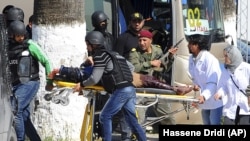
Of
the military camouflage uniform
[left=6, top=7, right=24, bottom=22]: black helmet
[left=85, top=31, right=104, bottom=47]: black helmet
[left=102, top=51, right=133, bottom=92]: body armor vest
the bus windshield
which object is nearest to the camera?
[left=85, top=31, right=104, bottom=47]: black helmet

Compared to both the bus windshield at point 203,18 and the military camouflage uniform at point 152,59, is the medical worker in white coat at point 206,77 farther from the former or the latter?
the bus windshield at point 203,18

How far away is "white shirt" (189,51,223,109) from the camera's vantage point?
31.8 ft

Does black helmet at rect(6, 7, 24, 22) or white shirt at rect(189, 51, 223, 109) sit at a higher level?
black helmet at rect(6, 7, 24, 22)

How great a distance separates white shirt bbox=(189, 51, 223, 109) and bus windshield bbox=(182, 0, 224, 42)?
199cm

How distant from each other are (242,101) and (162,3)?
10.6 ft

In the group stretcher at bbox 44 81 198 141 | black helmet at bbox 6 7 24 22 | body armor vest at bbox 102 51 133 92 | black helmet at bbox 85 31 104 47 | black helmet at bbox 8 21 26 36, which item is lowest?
stretcher at bbox 44 81 198 141

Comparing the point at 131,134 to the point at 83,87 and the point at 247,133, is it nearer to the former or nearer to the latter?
the point at 83,87

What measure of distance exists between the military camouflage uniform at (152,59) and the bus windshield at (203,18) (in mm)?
866

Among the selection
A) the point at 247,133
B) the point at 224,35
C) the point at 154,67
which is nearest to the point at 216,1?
the point at 224,35

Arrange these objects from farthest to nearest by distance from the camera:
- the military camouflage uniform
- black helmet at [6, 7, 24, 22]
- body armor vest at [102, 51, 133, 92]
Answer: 1. the military camouflage uniform
2. black helmet at [6, 7, 24, 22]
3. body armor vest at [102, 51, 133, 92]

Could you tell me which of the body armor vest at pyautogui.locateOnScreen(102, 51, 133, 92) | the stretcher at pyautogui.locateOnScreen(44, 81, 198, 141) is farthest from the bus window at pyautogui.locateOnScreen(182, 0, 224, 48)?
the body armor vest at pyautogui.locateOnScreen(102, 51, 133, 92)

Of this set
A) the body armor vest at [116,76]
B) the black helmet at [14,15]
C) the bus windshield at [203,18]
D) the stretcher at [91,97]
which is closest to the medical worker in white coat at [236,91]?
the stretcher at [91,97]

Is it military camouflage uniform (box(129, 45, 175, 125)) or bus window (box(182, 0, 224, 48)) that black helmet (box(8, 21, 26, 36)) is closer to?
military camouflage uniform (box(129, 45, 175, 125))

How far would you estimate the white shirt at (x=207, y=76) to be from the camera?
968 centimetres
